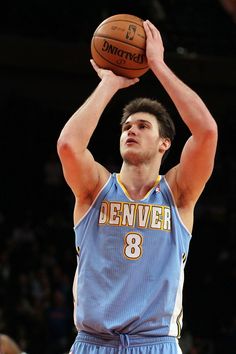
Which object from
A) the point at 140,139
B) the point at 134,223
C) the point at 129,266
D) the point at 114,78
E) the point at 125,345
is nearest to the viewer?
the point at 125,345

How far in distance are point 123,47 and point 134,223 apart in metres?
1.11

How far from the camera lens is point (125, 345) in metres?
4.04

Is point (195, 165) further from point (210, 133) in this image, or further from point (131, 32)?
point (131, 32)

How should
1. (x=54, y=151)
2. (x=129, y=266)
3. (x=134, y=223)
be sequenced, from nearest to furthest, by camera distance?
(x=129, y=266), (x=134, y=223), (x=54, y=151)

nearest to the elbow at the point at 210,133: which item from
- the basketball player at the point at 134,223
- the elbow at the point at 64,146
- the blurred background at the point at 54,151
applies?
the basketball player at the point at 134,223

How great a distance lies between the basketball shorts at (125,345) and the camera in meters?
4.05

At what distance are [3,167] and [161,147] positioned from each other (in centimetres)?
1066

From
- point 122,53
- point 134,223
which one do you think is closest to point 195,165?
point 134,223

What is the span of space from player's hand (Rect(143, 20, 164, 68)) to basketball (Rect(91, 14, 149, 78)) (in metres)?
0.04

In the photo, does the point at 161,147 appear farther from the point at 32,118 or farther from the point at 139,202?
the point at 32,118

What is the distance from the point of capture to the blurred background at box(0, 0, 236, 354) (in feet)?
38.5

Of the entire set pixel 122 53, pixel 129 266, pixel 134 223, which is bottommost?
pixel 129 266

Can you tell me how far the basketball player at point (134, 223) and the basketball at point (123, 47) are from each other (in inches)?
4.1

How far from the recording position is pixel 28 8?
14250 mm
